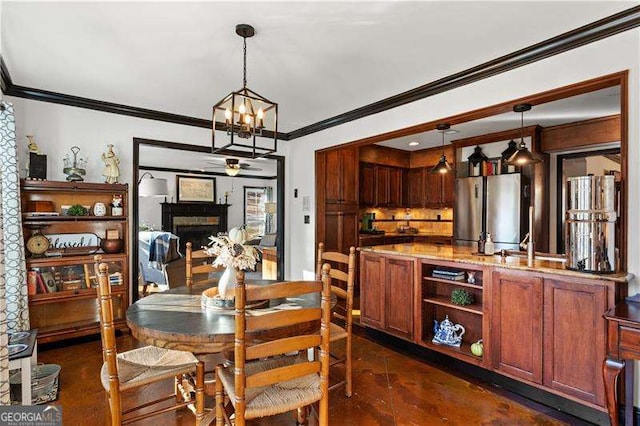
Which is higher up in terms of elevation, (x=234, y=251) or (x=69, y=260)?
(x=234, y=251)

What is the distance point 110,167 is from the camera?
3750 millimetres

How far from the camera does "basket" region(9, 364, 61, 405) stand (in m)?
2.29

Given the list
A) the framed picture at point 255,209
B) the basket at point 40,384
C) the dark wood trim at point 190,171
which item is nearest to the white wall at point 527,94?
the basket at point 40,384

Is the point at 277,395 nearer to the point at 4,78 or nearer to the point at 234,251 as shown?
the point at 234,251

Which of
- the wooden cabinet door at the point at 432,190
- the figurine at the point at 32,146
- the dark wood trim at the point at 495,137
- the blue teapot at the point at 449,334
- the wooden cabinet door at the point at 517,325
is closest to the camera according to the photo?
the wooden cabinet door at the point at 517,325

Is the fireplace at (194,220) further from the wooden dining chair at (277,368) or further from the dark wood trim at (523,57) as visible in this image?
the wooden dining chair at (277,368)

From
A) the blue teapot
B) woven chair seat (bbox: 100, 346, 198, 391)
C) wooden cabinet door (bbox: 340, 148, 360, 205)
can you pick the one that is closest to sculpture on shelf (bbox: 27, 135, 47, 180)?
woven chair seat (bbox: 100, 346, 198, 391)

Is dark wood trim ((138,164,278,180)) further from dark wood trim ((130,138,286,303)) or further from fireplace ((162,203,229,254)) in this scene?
dark wood trim ((130,138,286,303))

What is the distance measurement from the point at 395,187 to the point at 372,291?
3198 mm

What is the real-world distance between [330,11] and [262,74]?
1.11m

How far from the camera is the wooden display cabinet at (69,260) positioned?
334 centimetres

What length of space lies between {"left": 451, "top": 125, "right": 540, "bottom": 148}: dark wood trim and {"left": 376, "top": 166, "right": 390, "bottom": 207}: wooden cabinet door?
1.24m

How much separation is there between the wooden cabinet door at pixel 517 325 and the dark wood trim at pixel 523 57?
1.58 m

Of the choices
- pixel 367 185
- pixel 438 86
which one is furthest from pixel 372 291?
pixel 367 185
